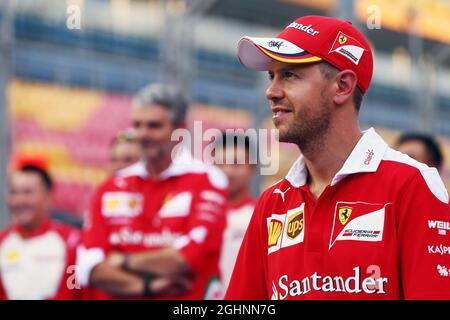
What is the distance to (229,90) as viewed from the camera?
827 centimetres

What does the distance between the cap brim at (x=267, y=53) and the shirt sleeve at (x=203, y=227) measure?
5.94 ft

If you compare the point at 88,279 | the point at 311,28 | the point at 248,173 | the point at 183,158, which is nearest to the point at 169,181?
the point at 183,158

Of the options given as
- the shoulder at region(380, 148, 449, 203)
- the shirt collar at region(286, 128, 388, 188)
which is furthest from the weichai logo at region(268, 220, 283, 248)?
the shoulder at region(380, 148, 449, 203)

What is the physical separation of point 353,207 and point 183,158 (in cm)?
241

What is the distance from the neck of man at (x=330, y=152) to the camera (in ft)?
9.02

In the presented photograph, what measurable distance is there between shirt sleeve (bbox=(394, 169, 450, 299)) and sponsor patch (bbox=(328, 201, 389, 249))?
0.06m

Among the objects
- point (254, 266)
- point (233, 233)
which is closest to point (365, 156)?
point (254, 266)

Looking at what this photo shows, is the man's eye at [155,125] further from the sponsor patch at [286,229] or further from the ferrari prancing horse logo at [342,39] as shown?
the ferrari prancing horse logo at [342,39]

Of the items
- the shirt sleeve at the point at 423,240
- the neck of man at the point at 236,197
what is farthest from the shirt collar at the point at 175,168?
the shirt sleeve at the point at 423,240

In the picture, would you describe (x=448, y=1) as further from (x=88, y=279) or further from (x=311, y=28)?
(x=311, y=28)

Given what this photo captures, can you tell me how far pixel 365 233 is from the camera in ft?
8.28

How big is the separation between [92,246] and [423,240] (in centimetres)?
256

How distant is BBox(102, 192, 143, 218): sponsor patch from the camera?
4.71m

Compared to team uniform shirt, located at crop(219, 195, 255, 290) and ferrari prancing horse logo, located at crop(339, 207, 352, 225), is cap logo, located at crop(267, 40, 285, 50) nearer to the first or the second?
ferrari prancing horse logo, located at crop(339, 207, 352, 225)
